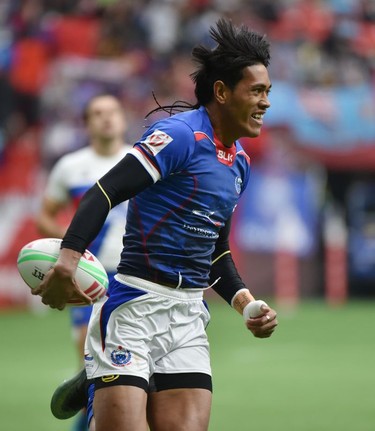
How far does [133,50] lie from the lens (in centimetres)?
1870

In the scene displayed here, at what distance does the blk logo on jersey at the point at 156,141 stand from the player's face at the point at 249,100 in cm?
40

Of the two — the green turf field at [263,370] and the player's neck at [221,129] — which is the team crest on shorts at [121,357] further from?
the green turf field at [263,370]

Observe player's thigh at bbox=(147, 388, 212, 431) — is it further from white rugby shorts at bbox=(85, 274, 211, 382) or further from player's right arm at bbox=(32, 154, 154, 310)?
player's right arm at bbox=(32, 154, 154, 310)

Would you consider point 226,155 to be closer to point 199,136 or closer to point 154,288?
point 199,136

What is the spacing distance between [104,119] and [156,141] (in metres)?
3.16

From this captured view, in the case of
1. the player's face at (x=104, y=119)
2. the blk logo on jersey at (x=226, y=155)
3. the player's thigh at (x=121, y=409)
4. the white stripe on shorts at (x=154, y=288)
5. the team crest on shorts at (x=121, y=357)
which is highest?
the player's face at (x=104, y=119)

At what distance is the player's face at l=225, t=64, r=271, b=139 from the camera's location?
15.8 feet

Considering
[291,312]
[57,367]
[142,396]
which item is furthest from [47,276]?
[291,312]

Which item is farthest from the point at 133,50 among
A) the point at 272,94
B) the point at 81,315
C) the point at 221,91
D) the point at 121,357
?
the point at 121,357

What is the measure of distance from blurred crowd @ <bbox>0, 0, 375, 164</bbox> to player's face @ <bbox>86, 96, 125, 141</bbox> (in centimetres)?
918

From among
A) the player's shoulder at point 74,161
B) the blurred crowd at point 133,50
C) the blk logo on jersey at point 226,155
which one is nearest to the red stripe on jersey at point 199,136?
the blk logo on jersey at point 226,155

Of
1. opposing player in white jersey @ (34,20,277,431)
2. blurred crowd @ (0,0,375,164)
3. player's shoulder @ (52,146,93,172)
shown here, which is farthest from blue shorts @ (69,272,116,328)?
blurred crowd @ (0,0,375,164)

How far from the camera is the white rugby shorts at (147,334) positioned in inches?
185

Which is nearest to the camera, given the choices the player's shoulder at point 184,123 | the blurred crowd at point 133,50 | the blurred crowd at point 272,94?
the player's shoulder at point 184,123
